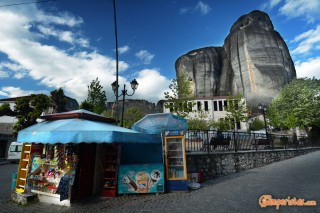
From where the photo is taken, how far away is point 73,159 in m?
5.73

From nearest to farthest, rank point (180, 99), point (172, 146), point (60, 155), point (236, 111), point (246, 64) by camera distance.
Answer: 1. point (60, 155)
2. point (172, 146)
3. point (180, 99)
4. point (236, 111)
5. point (246, 64)

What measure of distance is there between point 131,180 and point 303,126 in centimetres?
3506

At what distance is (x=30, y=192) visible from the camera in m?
6.08

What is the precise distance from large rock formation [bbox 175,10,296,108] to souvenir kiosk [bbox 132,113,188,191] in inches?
1840

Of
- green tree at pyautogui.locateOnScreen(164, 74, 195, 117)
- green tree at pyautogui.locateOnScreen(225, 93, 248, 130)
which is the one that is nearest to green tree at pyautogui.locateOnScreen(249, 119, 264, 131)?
green tree at pyautogui.locateOnScreen(225, 93, 248, 130)

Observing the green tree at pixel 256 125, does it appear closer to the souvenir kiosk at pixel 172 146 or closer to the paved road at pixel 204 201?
the paved road at pixel 204 201

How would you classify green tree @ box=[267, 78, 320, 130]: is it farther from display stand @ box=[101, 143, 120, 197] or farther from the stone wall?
display stand @ box=[101, 143, 120, 197]

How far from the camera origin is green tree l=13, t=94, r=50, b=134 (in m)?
15.5

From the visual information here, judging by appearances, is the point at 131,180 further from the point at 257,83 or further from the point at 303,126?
the point at 257,83

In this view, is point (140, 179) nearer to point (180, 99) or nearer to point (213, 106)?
point (180, 99)

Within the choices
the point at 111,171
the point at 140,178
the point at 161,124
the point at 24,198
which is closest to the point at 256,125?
the point at 161,124

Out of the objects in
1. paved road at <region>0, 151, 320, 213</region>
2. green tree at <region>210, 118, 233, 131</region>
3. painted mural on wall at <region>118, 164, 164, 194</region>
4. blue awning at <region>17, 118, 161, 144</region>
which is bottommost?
paved road at <region>0, 151, 320, 213</region>

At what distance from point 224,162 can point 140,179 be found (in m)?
5.14

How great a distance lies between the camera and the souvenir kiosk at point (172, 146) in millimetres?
6691
